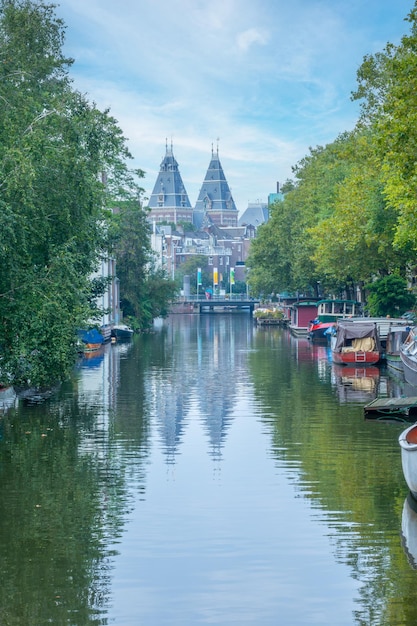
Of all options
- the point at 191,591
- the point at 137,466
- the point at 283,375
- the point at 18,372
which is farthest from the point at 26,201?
the point at 283,375

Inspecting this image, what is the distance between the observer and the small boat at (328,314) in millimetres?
88438

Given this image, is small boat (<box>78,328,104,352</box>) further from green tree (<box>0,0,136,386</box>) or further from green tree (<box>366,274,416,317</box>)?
green tree (<box>0,0,136,386</box>)

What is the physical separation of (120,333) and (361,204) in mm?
31280

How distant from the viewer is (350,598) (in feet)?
49.3

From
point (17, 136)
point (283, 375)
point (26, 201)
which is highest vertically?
point (17, 136)

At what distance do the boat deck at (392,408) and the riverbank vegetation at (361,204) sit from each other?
731cm

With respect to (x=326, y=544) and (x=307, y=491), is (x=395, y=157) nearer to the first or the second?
(x=307, y=491)

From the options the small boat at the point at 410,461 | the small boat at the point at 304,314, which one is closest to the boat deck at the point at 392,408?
the small boat at the point at 410,461

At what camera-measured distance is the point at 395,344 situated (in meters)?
55.8

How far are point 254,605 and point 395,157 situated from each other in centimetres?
2346

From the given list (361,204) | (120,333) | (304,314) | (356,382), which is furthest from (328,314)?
(356,382)

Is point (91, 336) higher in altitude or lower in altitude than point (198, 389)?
higher

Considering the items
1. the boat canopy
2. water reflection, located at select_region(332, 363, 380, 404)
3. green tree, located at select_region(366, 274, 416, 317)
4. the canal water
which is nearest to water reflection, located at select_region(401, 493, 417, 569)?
the canal water

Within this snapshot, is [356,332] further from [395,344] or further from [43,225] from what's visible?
[43,225]
